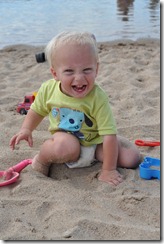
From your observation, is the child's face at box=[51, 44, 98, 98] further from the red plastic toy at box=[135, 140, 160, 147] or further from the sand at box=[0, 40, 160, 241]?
the red plastic toy at box=[135, 140, 160, 147]

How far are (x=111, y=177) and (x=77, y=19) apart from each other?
6.37 metres

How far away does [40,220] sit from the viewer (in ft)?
6.08

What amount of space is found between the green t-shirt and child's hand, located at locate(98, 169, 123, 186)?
191 mm

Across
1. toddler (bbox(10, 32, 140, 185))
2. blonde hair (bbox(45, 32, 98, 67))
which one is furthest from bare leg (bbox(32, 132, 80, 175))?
blonde hair (bbox(45, 32, 98, 67))

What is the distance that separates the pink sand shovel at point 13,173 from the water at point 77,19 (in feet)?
13.4

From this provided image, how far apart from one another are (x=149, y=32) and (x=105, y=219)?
532 centimetres

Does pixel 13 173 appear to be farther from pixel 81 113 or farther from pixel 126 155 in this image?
pixel 126 155

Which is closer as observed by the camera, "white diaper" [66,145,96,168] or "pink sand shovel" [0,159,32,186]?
"pink sand shovel" [0,159,32,186]

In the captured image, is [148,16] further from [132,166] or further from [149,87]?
[132,166]

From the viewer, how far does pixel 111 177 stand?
7.22 ft

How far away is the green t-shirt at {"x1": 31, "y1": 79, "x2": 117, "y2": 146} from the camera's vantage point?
2264 mm

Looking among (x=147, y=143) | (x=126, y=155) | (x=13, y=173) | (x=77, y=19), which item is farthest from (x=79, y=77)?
(x=77, y=19)

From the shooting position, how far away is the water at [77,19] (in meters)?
6.78

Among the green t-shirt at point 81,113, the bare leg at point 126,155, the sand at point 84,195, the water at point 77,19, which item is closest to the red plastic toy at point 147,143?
the sand at point 84,195
